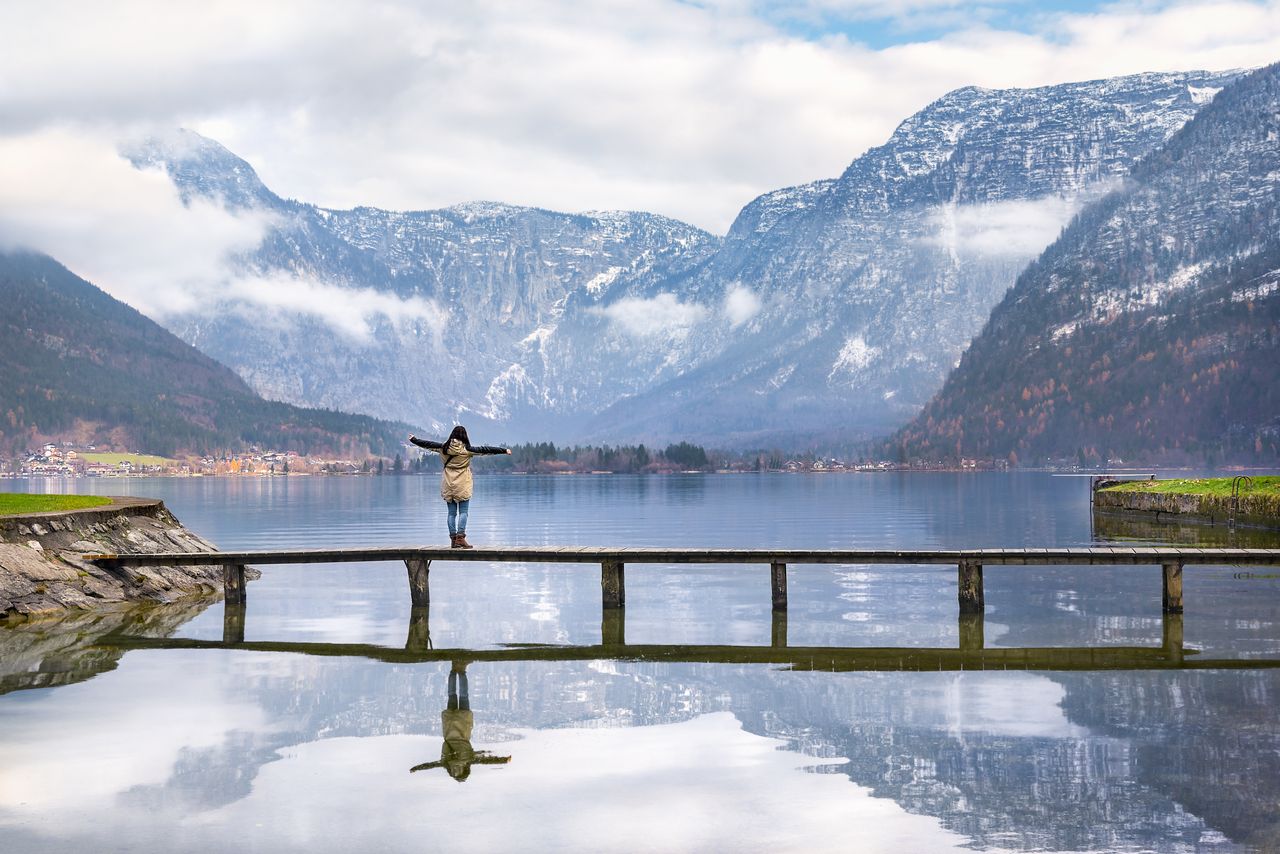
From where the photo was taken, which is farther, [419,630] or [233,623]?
[233,623]

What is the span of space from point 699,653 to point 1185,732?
13.3 m

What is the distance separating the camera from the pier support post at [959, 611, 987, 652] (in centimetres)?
3456

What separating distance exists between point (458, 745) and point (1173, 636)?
2110cm

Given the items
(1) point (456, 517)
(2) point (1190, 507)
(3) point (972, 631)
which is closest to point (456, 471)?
(1) point (456, 517)

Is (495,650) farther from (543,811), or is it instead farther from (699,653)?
(543,811)

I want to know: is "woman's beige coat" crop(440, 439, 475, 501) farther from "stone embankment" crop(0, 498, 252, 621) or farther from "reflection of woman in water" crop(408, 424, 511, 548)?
"stone embankment" crop(0, 498, 252, 621)

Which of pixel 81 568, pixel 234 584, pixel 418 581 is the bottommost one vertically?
pixel 234 584

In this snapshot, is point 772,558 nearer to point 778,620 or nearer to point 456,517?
point 778,620

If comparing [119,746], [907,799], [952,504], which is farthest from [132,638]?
[952,504]

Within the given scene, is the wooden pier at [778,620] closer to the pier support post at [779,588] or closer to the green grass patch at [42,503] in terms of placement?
the pier support post at [779,588]

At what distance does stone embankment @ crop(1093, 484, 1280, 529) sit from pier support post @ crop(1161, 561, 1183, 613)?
1829 inches

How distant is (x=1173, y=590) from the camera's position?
39844 millimetres

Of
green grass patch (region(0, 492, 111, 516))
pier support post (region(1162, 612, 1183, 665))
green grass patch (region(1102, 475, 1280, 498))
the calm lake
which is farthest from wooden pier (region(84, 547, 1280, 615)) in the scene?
green grass patch (region(1102, 475, 1280, 498))

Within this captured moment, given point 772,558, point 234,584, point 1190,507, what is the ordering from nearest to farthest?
point 772,558, point 234,584, point 1190,507
